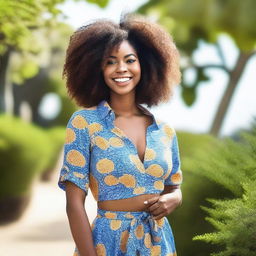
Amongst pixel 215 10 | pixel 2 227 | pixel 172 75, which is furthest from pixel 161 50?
pixel 2 227

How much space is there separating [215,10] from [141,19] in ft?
2.22

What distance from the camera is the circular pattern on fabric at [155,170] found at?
9.98ft

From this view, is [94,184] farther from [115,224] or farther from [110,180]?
[115,224]

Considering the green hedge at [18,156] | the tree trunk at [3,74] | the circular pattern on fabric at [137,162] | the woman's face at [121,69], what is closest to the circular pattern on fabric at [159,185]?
the circular pattern on fabric at [137,162]

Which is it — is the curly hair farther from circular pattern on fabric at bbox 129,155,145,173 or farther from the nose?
circular pattern on fabric at bbox 129,155,145,173

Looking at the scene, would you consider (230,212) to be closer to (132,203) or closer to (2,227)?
(132,203)

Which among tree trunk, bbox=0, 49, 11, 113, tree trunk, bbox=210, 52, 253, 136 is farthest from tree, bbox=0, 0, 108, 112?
tree trunk, bbox=0, 49, 11, 113

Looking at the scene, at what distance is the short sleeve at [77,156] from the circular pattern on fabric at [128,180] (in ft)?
0.50

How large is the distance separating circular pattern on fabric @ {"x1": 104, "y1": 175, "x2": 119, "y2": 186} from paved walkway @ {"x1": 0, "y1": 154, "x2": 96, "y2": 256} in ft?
14.7

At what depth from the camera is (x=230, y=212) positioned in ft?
10.00

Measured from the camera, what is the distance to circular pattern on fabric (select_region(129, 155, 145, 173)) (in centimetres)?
301

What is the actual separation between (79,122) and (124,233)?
53cm

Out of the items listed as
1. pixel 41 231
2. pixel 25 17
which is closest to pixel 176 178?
pixel 25 17

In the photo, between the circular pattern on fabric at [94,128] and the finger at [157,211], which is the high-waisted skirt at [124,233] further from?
the circular pattern on fabric at [94,128]
